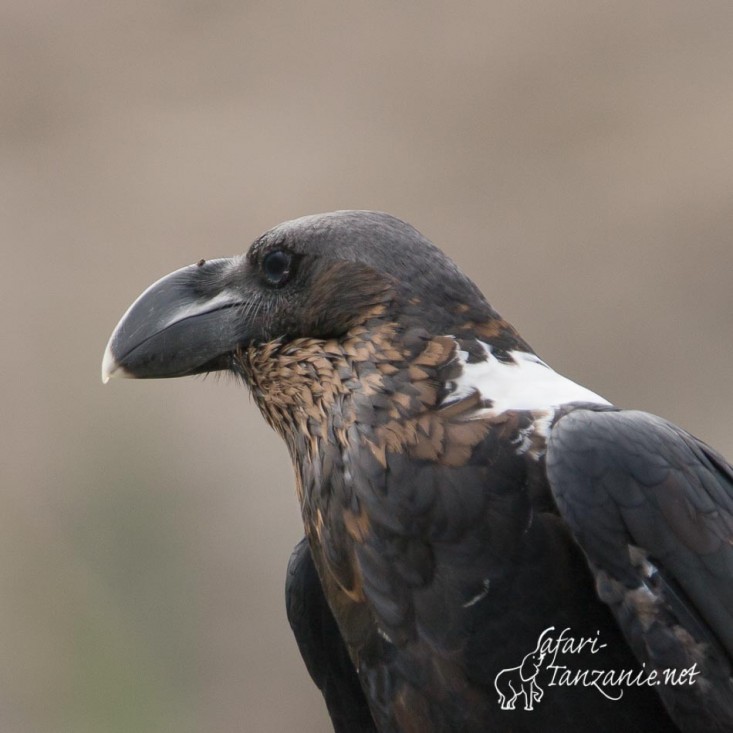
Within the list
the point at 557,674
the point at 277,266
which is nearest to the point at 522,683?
the point at 557,674

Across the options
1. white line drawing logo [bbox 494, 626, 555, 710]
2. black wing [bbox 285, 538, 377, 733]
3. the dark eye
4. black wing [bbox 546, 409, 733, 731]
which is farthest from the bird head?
white line drawing logo [bbox 494, 626, 555, 710]

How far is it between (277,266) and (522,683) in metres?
1.07

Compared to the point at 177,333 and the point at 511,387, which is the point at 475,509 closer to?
the point at 511,387

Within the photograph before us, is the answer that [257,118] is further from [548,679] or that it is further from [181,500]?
[548,679]

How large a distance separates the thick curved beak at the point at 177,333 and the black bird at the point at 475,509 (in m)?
0.10

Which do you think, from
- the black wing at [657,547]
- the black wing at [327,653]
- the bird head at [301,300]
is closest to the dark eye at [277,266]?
the bird head at [301,300]

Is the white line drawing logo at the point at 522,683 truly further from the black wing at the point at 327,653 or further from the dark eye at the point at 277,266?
the dark eye at the point at 277,266

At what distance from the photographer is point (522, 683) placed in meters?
2.77

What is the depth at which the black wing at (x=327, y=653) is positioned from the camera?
132 inches

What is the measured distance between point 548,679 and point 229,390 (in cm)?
669

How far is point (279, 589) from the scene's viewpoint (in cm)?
780

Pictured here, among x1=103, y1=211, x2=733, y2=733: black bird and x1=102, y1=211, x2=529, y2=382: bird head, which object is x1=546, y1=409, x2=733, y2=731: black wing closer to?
x1=103, y1=211, x2=733, y2=733: black bird

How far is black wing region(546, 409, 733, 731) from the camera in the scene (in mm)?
2604

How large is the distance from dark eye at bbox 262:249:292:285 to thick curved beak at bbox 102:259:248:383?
82mm
